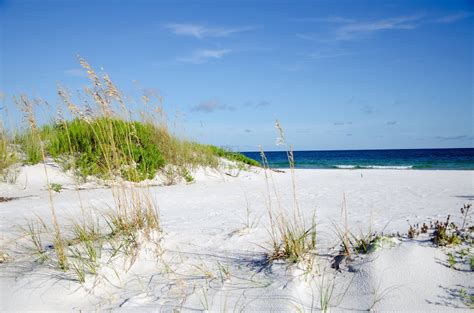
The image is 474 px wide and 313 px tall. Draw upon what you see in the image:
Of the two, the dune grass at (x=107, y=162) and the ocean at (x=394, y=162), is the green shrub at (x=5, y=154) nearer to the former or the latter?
the dune grass at (x=107, y=162)

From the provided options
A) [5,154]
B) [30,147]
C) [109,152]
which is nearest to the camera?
[109,152]

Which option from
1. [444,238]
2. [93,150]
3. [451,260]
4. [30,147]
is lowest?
[451,260]

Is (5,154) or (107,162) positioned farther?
(5,154)

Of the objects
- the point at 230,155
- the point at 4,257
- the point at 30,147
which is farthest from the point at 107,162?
the point at 230,155

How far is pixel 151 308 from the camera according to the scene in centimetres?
230

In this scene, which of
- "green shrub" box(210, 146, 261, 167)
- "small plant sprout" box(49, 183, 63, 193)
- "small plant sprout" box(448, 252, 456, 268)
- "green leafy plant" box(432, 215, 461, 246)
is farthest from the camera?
"green shrub" box(210, 146, 261, 167)

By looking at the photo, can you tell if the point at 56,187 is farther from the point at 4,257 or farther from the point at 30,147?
the point at 4,257

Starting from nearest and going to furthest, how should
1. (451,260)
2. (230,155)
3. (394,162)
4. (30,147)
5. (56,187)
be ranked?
(451,260) < (56,187) < (30,147) < (230,155) < (394,162)

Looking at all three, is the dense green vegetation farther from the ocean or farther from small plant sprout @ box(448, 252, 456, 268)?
the ocean

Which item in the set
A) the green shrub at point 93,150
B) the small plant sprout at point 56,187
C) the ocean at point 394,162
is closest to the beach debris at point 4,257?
the small plant sprout at point 56,187

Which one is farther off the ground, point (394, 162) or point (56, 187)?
point (56, 187)

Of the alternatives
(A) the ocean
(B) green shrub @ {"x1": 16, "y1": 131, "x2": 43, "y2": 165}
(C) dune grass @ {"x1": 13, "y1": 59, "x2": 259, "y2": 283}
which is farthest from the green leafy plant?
(A) the ocean

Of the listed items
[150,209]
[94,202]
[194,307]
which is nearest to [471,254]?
[194,307]

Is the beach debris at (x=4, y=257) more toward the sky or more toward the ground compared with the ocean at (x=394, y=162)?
more toward the sky
